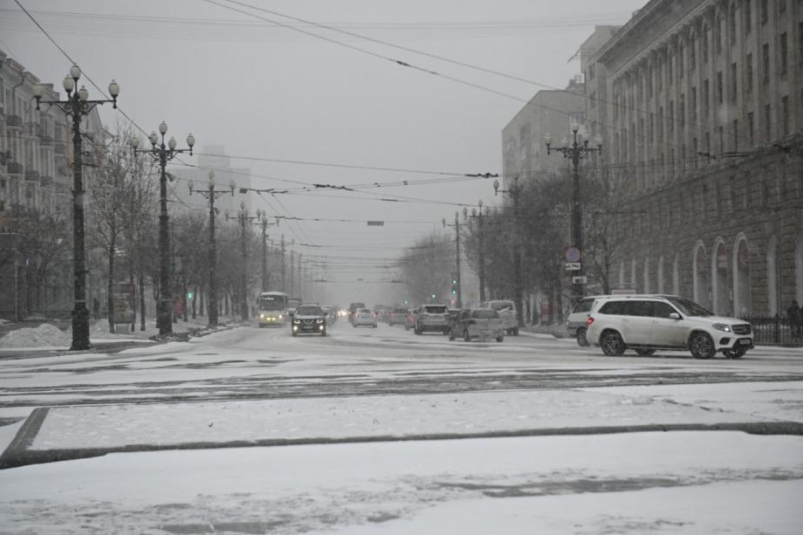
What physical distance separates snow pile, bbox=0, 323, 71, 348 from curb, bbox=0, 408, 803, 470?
2449cm

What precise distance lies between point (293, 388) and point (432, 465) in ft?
27.0

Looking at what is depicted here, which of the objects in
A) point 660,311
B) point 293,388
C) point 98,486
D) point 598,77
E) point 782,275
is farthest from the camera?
point 598,77

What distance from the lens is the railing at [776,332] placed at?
36844 millimetres

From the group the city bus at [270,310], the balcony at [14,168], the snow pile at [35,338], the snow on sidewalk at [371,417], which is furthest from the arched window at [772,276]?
the balcony at [14,168]

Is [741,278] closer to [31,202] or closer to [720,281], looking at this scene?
[720,281]

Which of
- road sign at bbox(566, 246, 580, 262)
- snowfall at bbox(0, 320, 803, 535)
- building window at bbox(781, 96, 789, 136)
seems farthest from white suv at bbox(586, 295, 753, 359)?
building window at bbox(781, 96, 789, 136)

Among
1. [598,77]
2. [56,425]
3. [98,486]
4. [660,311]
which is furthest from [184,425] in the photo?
[598,77]

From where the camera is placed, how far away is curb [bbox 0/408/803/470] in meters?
9.19

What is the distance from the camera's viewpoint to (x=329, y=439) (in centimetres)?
1001

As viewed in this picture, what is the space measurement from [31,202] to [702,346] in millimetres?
60733

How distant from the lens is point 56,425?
432 inches

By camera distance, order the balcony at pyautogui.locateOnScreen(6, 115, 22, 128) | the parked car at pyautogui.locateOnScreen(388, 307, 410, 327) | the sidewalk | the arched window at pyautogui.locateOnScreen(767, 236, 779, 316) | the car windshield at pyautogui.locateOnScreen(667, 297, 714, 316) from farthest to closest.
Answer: the parked car at pyautogui.locateOnScreen(388, 307, 410, 327), the balcony at pyautogui.locateOnScreen(6, 115, 22, 128), the arched window at pyautogui.locateOnScreen(767, 236, 779, 316), the car windshield at pyautogui.locateOnScreen(667, 297, 714, 316), the sidewalk

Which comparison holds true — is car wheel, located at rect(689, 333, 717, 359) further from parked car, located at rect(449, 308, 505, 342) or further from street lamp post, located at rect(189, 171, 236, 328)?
street lamp post, located at rect(189, 171, 236, 328)

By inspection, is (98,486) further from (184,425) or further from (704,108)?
(704,108)
